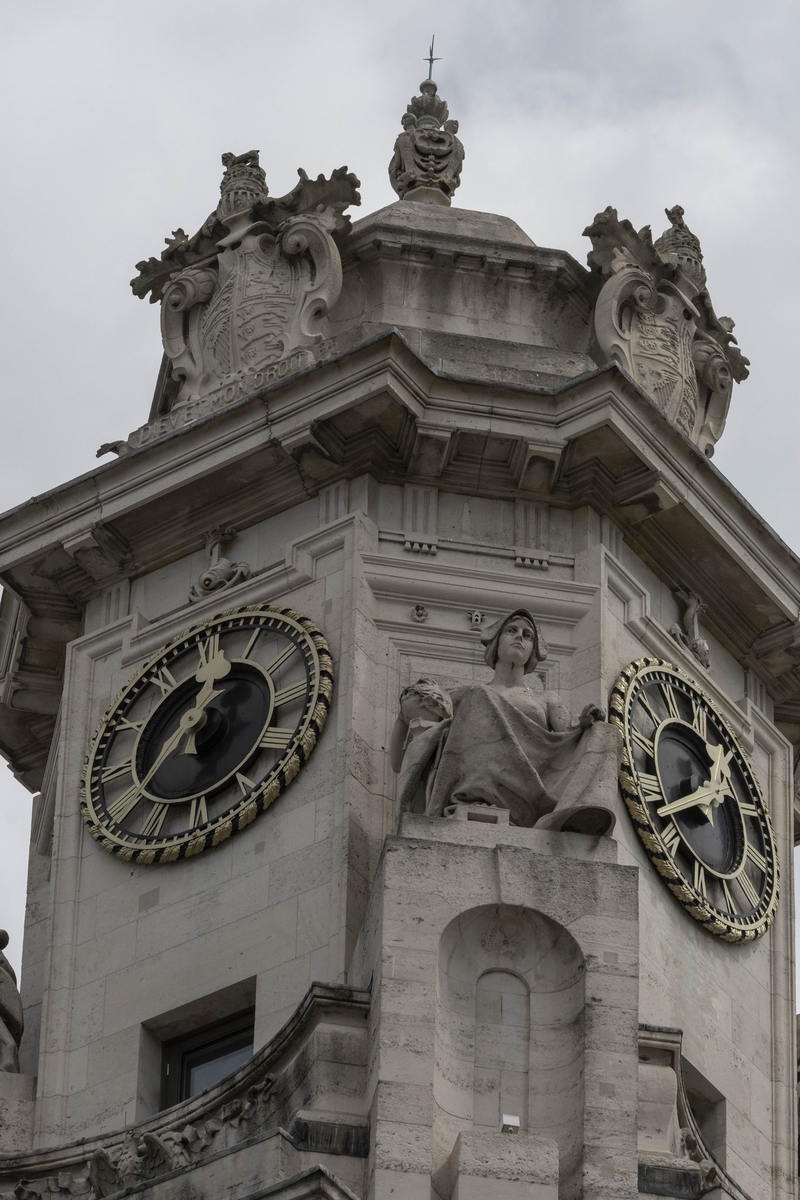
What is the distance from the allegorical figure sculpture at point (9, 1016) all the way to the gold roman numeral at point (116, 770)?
159 centimetres

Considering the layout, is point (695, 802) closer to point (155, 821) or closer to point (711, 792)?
point (711, 792)

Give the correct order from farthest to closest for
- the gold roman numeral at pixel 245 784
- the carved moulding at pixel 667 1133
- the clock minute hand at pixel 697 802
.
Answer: the clock minute hand at pixel 697 802, the gold roman numeral at pixel 245 784, the carved moulding at pixel 667 1133

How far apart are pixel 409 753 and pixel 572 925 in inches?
105

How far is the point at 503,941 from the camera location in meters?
32.6

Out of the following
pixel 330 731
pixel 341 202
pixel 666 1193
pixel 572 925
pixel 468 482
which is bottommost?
pixel 666 1193

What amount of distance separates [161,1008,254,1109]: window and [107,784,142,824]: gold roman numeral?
88.0 inches

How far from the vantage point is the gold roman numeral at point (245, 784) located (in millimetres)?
35969

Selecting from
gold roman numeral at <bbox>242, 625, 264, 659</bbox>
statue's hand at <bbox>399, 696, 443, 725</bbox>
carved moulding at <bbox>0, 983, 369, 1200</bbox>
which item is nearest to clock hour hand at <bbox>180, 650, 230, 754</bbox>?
gold roman numeral at <bbox>242, 625, 264, 659</bbox>

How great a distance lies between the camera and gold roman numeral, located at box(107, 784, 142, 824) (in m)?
36.8

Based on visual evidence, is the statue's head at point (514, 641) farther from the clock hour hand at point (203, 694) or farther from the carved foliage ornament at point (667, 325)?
the carved foliage ornament at point (667, 325)

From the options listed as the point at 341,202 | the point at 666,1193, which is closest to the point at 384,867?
the point at 666,1193

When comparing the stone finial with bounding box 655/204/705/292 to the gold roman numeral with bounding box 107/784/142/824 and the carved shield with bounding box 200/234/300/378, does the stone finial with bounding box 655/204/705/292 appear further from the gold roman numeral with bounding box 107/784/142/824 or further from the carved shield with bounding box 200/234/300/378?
the gold roman numeral with bounding box 107/784/142/824

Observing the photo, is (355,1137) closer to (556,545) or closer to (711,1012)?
(711,1012)

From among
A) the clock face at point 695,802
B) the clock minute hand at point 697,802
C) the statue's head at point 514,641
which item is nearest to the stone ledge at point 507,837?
the statue's head at point 514,641
